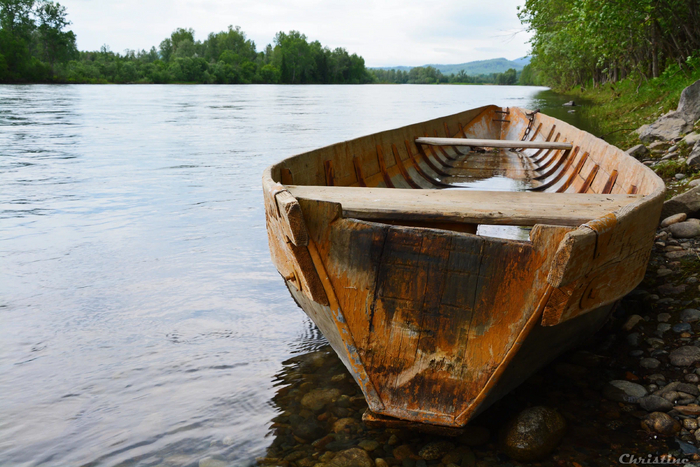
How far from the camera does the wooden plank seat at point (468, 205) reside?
8.59ft

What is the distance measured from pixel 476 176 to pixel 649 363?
481 centimetres

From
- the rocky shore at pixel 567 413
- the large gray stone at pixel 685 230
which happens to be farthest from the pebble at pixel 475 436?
the large gray stone at pixel 685 230

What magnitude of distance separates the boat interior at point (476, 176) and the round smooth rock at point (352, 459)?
1.17m

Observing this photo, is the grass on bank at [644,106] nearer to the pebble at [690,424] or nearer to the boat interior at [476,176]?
the boat interior at [476,176]

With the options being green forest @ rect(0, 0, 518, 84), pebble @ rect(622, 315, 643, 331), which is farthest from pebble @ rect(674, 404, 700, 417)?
green forest @ rect(0, 0, 518, 84)

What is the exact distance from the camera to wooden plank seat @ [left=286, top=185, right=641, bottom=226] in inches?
103

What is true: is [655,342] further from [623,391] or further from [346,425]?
[346,425]

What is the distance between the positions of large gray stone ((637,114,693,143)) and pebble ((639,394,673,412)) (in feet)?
25.8

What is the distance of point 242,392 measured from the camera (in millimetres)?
3219

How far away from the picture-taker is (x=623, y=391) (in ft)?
9.04

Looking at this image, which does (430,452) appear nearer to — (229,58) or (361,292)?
(361,292)

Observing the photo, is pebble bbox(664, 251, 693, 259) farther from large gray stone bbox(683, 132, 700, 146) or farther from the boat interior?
large gray stone bbox(683, 132, 700, 146)

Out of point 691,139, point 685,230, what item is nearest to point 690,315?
point 685,230

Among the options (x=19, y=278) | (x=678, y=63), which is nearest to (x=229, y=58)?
(x=678, y=63)
